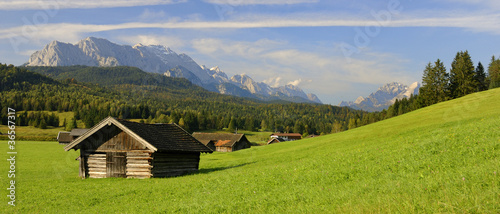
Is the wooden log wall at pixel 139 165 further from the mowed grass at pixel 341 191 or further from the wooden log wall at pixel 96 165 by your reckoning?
the mowed grass at pixel 341 191

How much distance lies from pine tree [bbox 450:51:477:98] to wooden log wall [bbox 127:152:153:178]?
9355 cm

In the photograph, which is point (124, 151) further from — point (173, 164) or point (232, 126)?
point (232, 126)

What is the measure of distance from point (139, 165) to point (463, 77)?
9569 cm

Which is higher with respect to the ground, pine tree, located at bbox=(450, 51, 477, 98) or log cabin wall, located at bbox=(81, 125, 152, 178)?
pine tree, located at bbox=(450, 51, 477, 98)

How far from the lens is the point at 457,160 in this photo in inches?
542

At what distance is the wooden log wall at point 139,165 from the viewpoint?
26.7m

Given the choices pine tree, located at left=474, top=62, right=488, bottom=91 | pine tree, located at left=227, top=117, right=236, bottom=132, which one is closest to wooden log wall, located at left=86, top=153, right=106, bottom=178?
pine tree, located at left=474, top=62, right=488, bottom=91

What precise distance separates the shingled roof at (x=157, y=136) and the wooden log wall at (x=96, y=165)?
1.85 meters

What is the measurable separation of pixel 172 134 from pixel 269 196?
1972cm

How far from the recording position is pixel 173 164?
95.3 feet

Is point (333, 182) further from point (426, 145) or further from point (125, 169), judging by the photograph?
point (125, 169)

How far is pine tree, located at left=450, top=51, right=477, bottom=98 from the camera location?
89.1 meters

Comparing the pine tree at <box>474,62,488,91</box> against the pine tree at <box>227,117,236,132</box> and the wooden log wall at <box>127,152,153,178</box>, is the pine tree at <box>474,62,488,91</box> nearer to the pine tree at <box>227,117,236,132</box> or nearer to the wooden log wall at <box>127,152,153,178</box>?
the pine tree at <box>227,117,236,132</box>

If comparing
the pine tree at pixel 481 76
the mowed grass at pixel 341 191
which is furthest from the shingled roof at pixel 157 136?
the pine tree at pixel 481 76
